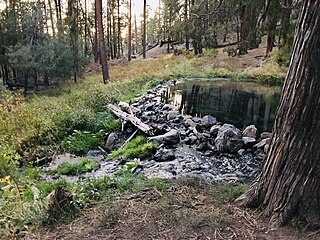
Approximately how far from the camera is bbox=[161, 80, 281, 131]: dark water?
9055 millimetres

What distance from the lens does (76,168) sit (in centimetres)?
602

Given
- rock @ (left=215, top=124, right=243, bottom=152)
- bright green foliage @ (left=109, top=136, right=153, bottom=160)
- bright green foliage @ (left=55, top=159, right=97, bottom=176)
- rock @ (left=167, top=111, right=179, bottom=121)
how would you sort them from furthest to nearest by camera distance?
rock @ (left=167, top=111, right=179, bottom=121) < rock @ (left=215, top=124, right=243, bottom=152) < bright green foliage @ (left=109, top=136, right=153, bottom=160) < bright green foliage @ (left=55, top=159, right=97, bottom=176)

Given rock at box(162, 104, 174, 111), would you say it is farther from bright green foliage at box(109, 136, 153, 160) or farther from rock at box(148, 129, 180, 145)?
bright green foliage at box(109, 136, 153, 160)

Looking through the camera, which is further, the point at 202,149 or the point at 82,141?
the point at 82,141

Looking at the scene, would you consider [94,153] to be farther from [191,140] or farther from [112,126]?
[191,140]

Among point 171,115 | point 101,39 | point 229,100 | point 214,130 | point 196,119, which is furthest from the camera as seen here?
point 101,39

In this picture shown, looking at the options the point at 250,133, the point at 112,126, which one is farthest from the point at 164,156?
the point at 112,126

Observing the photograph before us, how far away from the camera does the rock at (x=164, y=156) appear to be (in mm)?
6027

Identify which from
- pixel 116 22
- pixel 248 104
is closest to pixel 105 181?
pixel 248 104

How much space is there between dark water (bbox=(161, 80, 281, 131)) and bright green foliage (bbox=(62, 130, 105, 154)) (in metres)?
3.25

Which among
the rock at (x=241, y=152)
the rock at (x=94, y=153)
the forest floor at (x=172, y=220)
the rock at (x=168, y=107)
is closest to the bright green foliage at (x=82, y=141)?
the rock at (x=94, y=153)

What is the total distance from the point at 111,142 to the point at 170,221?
198 inches

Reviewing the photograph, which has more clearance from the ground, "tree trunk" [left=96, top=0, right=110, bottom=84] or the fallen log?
"tree trunk" [left=96, top=0, right=110, bottom=84]

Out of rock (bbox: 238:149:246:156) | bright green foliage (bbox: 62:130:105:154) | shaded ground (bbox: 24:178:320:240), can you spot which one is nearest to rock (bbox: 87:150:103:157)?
bright green foliage (bbox: 62:130:105:154)
